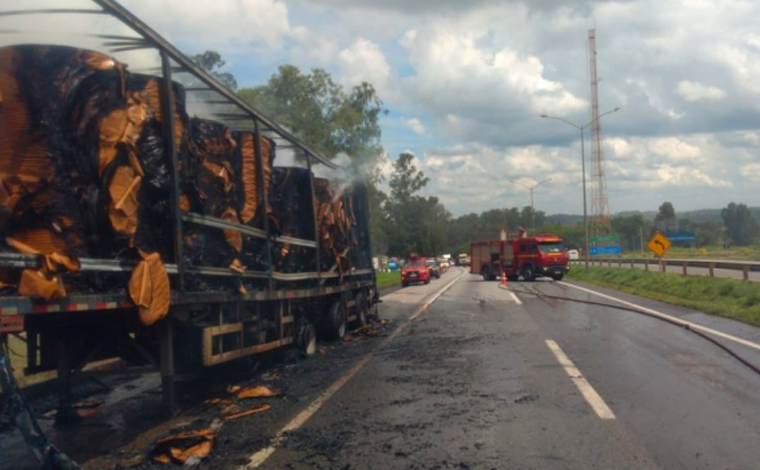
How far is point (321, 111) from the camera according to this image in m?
49.5

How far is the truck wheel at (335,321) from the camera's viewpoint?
14.9 m

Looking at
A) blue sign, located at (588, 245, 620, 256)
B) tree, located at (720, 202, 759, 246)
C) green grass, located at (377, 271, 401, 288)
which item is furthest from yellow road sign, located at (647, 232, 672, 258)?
tree, located at (720, 202, 759, 246)

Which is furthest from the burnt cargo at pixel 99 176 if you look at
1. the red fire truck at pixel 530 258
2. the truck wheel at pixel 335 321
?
the red fire truck at pixel 530 258

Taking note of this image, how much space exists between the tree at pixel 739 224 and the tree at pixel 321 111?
305ft

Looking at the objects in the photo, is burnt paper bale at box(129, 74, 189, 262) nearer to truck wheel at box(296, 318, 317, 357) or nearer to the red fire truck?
truck wheel at box(296, 318, 317, 357)

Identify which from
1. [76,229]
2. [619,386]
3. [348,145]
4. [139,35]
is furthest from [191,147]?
[348,145]

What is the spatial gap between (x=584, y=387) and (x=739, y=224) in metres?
130

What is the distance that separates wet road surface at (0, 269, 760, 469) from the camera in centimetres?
656

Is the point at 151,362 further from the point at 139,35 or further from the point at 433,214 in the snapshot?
the point at 433,214

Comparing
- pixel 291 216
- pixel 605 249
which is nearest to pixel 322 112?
pixel 605 249

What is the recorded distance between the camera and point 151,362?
8.41 metres

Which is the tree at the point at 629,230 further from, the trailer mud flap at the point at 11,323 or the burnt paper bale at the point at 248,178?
the trailer mud flap at the point at 11,323

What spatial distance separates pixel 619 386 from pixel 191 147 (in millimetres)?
5855

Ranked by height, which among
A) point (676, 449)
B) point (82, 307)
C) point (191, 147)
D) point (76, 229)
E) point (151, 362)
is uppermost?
point (191, 147)
